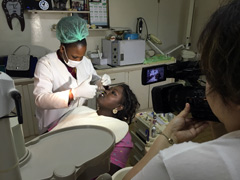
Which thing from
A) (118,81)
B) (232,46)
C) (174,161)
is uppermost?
(232,46)

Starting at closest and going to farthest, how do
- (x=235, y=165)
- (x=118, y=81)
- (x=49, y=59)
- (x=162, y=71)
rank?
(x=235, y=165)
(x=162, y=71)
(x=49, y=59)
(x=118, y=81)

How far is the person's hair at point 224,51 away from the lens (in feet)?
1.28

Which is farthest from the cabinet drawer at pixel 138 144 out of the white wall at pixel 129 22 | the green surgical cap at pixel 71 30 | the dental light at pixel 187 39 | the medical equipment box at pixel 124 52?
the dental light at pixel 187 39

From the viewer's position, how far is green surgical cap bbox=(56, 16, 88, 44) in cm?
169

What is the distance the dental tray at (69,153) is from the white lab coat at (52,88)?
2.51ft

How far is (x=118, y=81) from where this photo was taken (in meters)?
2.89

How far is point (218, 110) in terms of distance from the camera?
480mm

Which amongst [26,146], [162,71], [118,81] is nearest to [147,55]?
[118,81]

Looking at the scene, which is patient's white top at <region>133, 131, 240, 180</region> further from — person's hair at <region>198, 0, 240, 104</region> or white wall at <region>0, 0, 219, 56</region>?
white wall at <region>0, 0, 219, 56</region>

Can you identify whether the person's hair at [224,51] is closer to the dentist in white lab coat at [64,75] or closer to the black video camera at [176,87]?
the black video camera at [176,87]

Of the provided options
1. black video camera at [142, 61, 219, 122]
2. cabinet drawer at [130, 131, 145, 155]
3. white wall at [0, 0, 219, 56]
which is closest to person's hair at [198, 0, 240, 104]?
black video camera at [142, 61, 219, 122]

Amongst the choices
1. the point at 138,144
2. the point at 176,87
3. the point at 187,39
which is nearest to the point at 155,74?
the point at 176,87

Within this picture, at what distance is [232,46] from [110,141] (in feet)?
1.55

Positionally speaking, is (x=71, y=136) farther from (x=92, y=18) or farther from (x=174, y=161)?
(x=92, y=18)
